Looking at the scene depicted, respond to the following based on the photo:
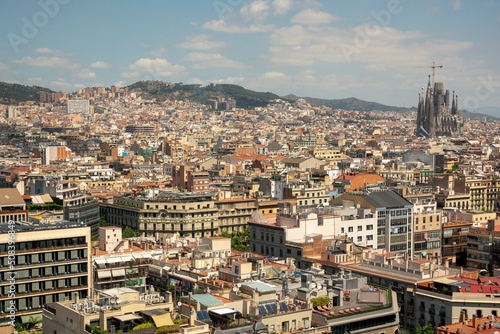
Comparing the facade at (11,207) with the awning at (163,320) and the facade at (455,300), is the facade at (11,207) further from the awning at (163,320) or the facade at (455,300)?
the facade at (455,300)

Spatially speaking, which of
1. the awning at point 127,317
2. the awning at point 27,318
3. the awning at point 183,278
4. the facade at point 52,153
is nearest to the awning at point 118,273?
the awning at point 183,278

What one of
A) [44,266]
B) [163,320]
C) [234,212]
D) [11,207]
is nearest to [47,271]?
[44,266]

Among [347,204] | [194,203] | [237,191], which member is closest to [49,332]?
[347,204]

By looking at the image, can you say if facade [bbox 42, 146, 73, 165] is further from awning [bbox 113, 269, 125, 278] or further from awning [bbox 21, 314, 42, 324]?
awning [bbox 21, 314, 42, 324]

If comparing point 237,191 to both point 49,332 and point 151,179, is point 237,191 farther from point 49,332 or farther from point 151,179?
point 49,332

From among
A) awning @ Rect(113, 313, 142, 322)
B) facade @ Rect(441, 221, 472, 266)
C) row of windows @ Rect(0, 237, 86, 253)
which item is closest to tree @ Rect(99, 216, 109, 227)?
facade @ Rect(441, 221, 472, 266)
